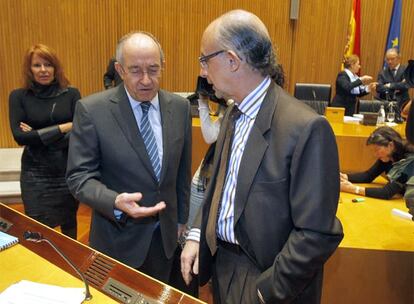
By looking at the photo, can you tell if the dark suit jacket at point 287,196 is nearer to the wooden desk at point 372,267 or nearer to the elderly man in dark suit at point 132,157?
the elderly man in dark suit at point 132,157

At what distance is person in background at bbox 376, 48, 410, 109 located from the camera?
20.8 feet

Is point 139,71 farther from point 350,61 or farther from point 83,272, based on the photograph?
point 350,61

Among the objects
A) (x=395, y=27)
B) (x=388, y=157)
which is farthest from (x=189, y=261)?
(x=395, y=27)

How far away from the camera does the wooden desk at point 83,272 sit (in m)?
1.20

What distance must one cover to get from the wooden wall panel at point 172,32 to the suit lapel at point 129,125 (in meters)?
4.60

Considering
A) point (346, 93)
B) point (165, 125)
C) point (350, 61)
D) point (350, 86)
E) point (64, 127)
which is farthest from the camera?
point (350, 61)

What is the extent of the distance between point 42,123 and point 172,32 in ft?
14.0

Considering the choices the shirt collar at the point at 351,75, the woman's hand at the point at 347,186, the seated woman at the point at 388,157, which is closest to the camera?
the seated woman at the point at 388,157

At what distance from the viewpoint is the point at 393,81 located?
6.62m

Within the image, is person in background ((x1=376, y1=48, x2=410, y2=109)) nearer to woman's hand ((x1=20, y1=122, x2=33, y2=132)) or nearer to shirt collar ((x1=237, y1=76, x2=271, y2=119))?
woman's hand ((x1=20, y1=122, x2=33, y2=132))

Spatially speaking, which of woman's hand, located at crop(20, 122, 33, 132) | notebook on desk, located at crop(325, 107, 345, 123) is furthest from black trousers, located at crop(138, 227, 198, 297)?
notebook on desk, located at crop(325, 107, 345, 123)

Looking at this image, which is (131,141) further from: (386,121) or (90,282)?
(386,121)

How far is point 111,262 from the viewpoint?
4.49 feet

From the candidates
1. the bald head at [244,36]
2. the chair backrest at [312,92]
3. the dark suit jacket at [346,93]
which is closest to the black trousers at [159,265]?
the bald head at [244,36]
